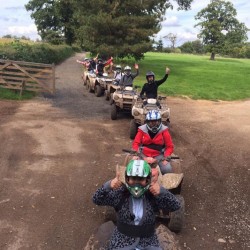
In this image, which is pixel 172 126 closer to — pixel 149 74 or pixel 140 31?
pixel 149 74

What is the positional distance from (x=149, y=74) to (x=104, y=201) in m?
7.95

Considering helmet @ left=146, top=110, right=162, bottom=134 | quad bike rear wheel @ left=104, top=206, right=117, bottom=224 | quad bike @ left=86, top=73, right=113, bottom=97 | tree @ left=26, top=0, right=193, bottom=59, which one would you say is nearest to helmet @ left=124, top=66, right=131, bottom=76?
Answer: quad bike @ left=86, top=73, right=113, bottom=97

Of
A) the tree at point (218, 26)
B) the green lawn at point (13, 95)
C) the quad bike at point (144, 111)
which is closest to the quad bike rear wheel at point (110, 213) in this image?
the quad bike at point (144, 111)

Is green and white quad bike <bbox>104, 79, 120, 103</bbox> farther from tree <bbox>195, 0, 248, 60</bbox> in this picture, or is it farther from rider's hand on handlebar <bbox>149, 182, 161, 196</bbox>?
tree <bbox>195, 0, 248, 60</bbox>

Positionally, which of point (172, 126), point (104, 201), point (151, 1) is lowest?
point (172, 126)

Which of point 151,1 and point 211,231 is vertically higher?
point 151,1

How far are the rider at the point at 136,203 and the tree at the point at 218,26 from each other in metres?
74.8

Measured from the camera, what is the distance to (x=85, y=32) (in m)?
29.4

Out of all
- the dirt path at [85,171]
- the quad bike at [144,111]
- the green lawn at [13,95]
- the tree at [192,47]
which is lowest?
the tree at [192,47]

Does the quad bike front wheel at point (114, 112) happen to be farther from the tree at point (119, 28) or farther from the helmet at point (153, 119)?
the tree at point (119, 28)

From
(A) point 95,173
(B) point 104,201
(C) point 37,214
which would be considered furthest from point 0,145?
(B) point 104,201

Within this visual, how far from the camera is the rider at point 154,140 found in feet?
23.8

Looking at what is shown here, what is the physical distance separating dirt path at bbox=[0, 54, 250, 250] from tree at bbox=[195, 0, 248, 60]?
6326cm

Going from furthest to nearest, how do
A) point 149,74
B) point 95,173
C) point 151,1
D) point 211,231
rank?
point 151,1 → point 149,74 → point 95,173 → point 211,231
